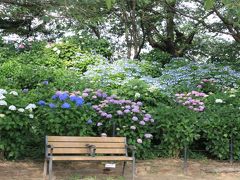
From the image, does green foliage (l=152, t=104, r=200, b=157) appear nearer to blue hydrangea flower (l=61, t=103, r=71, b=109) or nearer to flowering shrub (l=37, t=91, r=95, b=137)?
flowering shrub (l=37, t=91, r=95, b=137)

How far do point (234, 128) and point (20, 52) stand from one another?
6793 millimetres

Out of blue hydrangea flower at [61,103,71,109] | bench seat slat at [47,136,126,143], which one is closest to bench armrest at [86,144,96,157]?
bench seat slat at [47,136,126,143]

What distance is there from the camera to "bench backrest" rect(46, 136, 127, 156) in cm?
554

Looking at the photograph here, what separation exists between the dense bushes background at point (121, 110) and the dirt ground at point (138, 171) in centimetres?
22

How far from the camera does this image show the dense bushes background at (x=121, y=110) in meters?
5.89

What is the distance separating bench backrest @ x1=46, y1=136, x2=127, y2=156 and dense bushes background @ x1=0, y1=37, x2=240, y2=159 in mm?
301

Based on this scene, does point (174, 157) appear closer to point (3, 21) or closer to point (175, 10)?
point (175, 10)

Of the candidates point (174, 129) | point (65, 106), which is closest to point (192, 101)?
point (174, 129)

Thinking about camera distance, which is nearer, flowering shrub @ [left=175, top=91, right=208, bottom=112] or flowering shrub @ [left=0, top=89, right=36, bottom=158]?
flowering shrub @ [left=0, top=89, right=36, bottom=158]

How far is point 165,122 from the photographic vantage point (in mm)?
6660

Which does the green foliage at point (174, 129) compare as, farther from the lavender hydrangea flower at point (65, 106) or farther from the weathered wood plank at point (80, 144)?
the lavender hydrangea flower at point (65, 106)

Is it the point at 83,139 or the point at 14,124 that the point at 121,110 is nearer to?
the point at 83,139

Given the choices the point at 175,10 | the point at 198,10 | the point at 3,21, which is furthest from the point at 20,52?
the point at 198,10

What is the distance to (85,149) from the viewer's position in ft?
18.7
